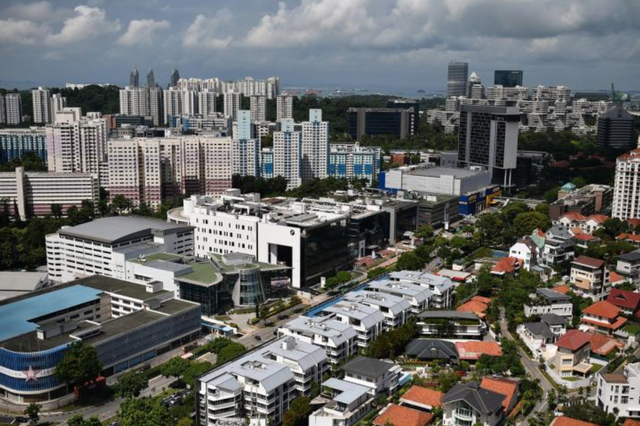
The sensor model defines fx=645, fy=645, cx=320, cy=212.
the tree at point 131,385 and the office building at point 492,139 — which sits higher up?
the office building at point 492,139

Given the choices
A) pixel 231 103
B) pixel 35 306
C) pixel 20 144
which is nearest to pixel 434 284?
pixel 35 306

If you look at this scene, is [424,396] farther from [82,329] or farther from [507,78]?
[507,78]

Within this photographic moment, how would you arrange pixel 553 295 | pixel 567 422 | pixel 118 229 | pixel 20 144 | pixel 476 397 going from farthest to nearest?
pixel 20 144 → pixel 118 229 → pixel 553 295 → pixel 476 397 → pixel 567 422

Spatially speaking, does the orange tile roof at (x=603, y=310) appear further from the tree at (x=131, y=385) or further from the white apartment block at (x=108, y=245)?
the white apartment block at (x=108, y=245)

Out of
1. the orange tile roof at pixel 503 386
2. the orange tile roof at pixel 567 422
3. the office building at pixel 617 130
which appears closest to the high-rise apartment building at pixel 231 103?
the office building at pixel 617 130

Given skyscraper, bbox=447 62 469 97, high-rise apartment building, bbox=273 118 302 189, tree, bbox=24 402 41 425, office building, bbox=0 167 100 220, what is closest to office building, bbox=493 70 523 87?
skyscraper, bbox=447 62 469 97

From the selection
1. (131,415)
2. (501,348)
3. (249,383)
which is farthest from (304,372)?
(501,348)

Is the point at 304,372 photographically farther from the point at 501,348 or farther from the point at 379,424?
the point at 501,348
